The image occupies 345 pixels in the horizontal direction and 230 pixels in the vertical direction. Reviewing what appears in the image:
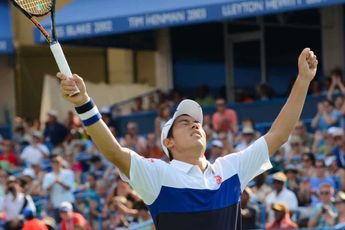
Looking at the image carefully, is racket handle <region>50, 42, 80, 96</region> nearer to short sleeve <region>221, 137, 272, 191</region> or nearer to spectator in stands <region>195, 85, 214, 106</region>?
short sleeve <region>221, 137, 272, 191</region>

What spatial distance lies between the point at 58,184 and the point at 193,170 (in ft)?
31.4

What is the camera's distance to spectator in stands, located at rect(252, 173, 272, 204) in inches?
464

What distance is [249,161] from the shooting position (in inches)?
188

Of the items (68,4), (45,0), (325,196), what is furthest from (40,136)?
(45,0)

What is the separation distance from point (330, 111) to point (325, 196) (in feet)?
10.8

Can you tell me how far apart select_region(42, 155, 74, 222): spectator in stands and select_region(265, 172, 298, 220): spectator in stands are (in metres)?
3.64

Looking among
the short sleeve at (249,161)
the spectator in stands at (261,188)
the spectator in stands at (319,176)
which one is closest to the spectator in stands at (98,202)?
the spectator in stands at (261,188)

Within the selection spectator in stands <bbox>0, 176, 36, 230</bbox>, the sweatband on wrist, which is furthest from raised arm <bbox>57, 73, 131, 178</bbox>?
spectator in stands <bbox>0, 176, 36, 230</bbox>

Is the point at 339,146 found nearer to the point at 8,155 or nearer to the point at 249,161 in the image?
the point at 8,155

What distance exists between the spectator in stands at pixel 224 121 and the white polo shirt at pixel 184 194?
385 inches

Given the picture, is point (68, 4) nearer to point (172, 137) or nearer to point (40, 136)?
point (40, 136)

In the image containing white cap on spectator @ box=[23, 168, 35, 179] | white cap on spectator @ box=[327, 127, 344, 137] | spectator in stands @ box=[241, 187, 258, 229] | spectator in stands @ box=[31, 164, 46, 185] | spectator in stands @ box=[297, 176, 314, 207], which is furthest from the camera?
spectator in stands @ box=[31, 164, 46, 185]

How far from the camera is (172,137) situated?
469cm

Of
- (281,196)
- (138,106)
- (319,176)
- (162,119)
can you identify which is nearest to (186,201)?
(281,196)
